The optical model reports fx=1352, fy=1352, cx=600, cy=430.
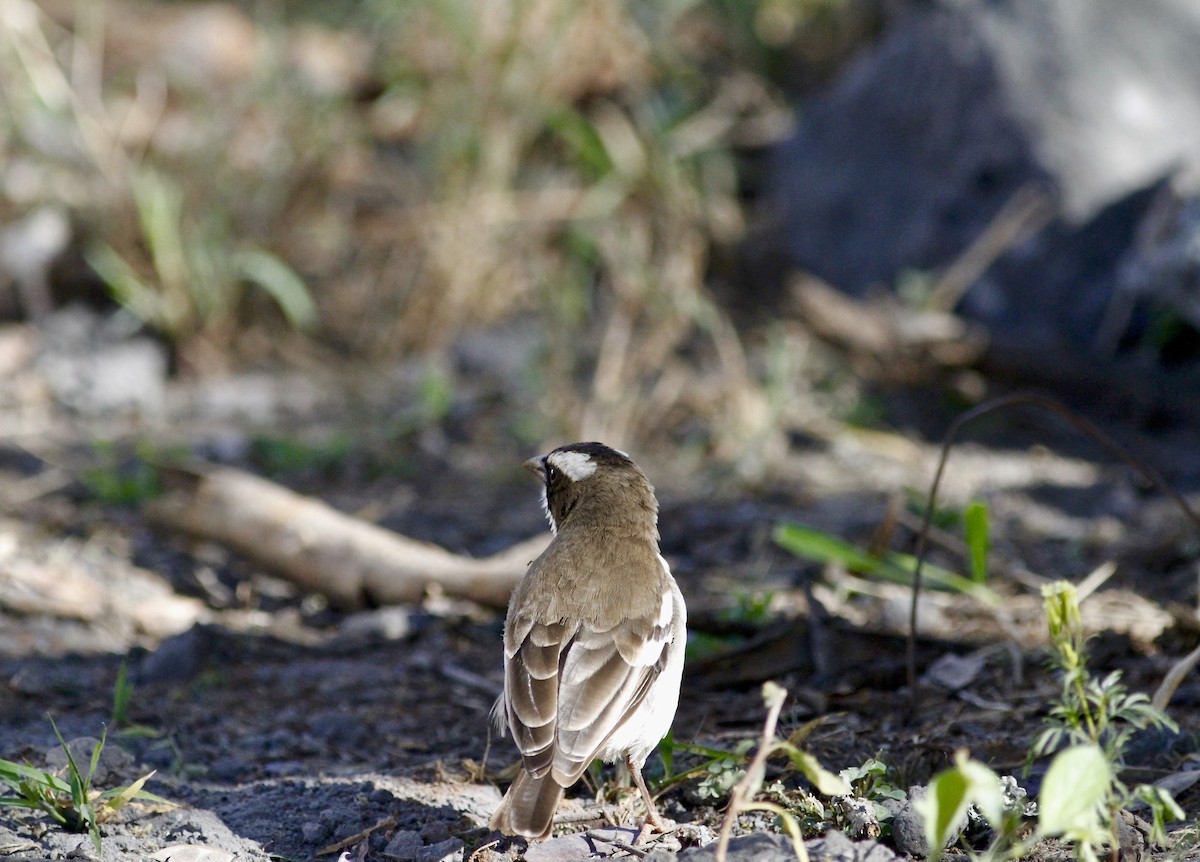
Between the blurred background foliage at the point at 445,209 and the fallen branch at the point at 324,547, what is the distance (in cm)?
157

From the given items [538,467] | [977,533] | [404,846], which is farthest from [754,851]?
[977,533]

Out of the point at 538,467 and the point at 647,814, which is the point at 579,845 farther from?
the point at 538,467

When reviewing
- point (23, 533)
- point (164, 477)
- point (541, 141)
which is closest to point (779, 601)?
point (164, 477)

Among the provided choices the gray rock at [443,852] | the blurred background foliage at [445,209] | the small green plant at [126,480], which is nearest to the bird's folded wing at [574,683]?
the gray rock at [443,852]

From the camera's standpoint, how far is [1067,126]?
6918 mm

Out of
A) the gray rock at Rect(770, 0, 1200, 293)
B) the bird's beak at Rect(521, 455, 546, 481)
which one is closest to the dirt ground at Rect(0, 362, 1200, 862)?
the bird's beak at Rect(521, 455, 546, 481)

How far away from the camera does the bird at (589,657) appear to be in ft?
9.16

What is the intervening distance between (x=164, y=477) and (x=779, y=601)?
8.30ft

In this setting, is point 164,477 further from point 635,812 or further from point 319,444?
point 635,812

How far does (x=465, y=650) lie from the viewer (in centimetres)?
432

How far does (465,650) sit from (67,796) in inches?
60.7

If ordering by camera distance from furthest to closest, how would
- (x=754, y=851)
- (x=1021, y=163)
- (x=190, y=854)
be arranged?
(x=1021, y=163), (x=190, y=854), (x=754, y=851)

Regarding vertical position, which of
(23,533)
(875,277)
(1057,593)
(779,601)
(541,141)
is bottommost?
(23,533)

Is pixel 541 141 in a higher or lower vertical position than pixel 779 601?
higher
